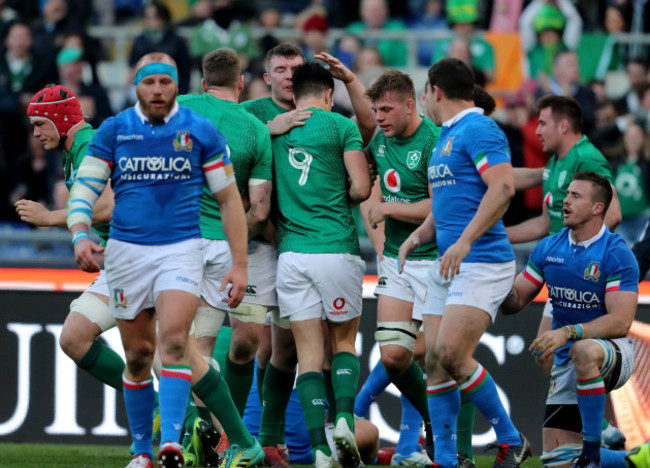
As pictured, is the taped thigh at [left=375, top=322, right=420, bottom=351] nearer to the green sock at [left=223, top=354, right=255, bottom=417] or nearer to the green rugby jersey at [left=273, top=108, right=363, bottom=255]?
the green rugby jersey at [left=273, top=108, right=363, bottom=255]

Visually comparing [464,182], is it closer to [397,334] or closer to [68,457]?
[397,334]

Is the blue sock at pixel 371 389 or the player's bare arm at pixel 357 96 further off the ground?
the player's bare arm at pixel 357 96

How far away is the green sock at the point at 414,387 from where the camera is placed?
770 centimetres

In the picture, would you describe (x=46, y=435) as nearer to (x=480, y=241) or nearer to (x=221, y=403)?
(x=221, y=403)

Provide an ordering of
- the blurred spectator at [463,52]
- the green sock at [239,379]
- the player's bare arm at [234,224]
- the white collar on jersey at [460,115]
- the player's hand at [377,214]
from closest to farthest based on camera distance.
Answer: the player's bare arm at [234,224] < the white collar on jersey at [460,115] < the player's hand at [377,214] < the green sock at [239,379] < the blurred spectator at [463,52]

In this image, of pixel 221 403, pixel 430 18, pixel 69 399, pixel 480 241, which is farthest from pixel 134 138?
pixel 430 18

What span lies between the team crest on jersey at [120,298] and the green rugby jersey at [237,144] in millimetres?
1242

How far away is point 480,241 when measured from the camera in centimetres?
687

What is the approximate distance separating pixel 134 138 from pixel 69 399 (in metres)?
4.14

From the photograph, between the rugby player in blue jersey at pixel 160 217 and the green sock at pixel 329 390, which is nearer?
the rugby player in blue jersey at pixel 160 217

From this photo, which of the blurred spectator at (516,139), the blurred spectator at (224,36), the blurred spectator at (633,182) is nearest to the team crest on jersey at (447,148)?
the blurred spectator at (516,139)

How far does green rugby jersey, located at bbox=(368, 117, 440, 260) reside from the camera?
7559 millimetres

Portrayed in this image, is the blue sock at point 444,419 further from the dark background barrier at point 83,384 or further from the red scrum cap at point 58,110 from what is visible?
the red scrum cap at point 58,110

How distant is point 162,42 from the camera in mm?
13531
